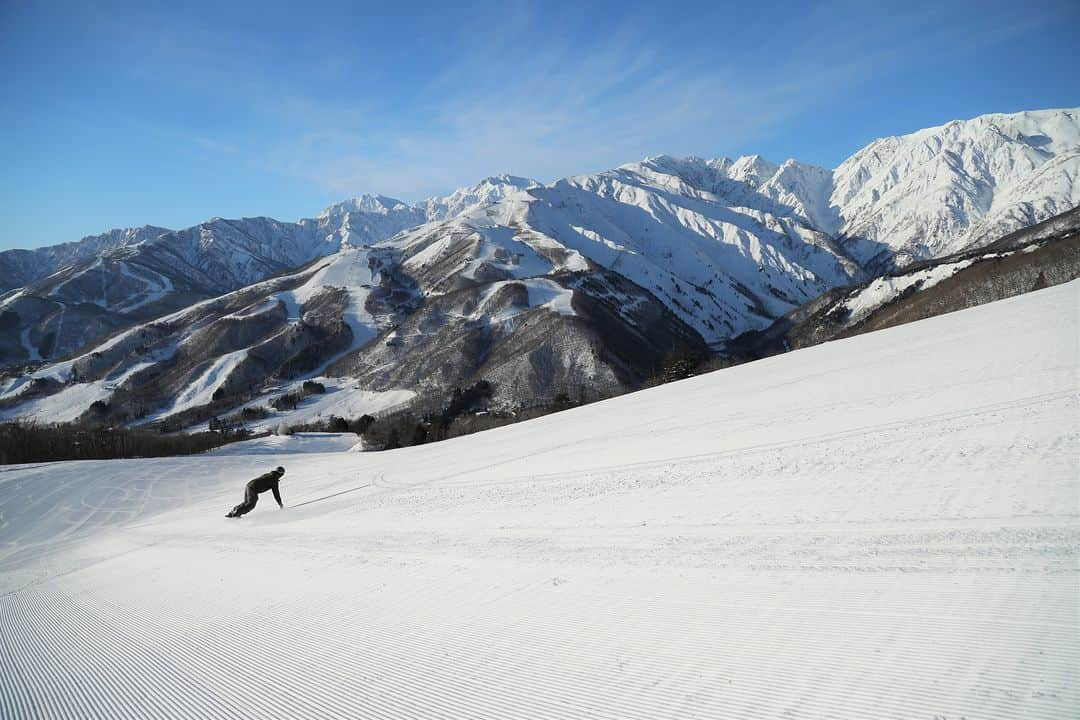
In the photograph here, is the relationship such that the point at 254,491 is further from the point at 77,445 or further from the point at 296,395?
the point at 296,395

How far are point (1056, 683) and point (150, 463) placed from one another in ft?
159

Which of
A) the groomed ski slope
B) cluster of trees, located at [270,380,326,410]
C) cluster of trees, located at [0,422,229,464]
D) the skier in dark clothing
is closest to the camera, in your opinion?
the groomed ski slope

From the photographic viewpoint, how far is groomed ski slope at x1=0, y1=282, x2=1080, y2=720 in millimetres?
5617

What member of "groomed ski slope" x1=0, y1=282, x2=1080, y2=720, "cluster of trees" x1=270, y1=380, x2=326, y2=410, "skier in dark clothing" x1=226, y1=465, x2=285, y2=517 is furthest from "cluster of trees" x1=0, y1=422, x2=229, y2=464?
"cluster of trees" x1=270, y1=380, x2=326, y2=410

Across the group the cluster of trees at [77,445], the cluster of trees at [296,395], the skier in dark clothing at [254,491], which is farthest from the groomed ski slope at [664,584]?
the cluster of trees at [296,395]

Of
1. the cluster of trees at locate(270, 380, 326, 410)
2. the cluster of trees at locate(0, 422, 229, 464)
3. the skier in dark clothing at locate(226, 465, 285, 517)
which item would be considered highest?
the cluster of trees at locate(270, 380, 326, 410)

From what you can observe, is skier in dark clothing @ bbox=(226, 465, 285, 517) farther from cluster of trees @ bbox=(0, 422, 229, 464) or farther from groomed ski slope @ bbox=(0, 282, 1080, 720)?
cluster of trees @ bbox=(0, 422, 229, 464)

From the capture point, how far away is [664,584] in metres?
8.23

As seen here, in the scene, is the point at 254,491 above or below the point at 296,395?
below

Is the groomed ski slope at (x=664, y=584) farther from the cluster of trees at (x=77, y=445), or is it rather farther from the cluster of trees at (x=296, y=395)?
the cluster of trees at (x=296, y=395)

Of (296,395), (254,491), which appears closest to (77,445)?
(254,491)

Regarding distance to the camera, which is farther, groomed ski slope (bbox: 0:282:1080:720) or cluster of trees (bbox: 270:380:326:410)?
cluster of trees (bbox: 270:380:326:410)

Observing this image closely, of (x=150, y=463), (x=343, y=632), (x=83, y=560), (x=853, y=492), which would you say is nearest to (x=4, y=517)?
(x=150, y=463)

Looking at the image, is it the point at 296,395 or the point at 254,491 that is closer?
the point at 254,491
